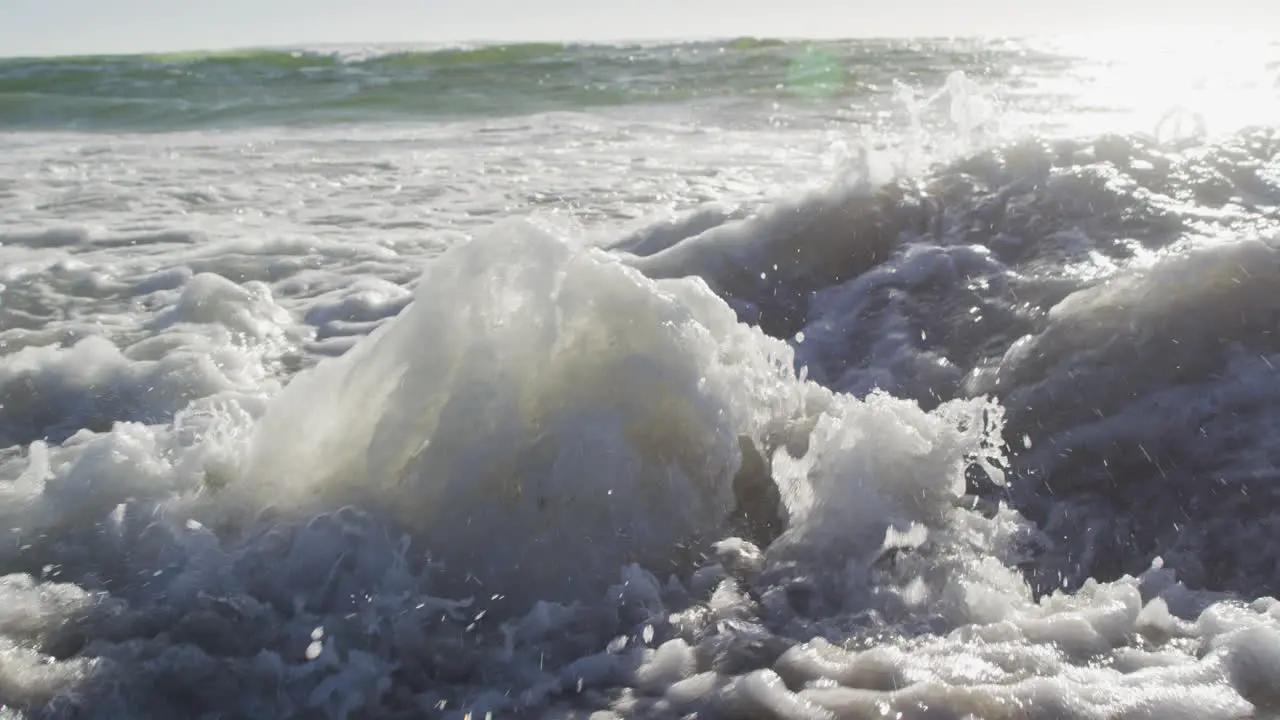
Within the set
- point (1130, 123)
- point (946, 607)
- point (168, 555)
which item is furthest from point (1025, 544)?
point (1130, 123)

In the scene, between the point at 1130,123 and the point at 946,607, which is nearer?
the point at 946,607

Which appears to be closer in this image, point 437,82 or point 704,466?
point 704,466

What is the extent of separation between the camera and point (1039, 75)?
18.2m

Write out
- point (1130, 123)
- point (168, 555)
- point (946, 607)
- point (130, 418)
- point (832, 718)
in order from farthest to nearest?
point (1130, 123) < point (130, 418) < point (168, 555) < point (946, 607) < point (832, 718)

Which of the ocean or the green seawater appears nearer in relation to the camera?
the ocean

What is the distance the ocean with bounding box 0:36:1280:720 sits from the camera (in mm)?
2225

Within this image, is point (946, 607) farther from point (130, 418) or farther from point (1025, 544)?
point (130, 418)

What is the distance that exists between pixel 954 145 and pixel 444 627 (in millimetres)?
4515

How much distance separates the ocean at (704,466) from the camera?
222 cm

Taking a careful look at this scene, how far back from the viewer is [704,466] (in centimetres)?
295

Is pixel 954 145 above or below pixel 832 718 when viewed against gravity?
above

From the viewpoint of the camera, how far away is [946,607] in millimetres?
2381

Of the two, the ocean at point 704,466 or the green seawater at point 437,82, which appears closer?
the ocean at point 704,466

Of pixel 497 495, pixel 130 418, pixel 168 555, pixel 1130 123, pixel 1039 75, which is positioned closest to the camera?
pixel 168 555
